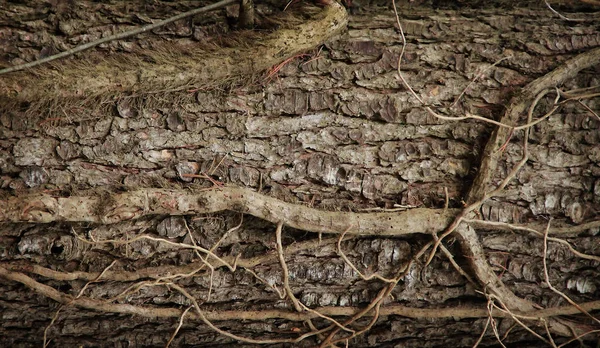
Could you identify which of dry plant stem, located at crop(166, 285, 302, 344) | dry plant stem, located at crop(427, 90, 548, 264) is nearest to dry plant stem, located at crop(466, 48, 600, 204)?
Answer: dry plant stem, located at crop(427, 90, 548, 264)

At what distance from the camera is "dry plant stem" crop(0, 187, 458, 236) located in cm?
151

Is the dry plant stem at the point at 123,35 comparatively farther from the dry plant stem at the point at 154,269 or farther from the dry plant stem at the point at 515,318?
the dry plant stem at the point at 515,318

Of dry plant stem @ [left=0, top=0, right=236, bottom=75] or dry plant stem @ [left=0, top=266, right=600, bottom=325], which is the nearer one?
dry plant stem @ [left=0, top=0, right=236, bottom=75]

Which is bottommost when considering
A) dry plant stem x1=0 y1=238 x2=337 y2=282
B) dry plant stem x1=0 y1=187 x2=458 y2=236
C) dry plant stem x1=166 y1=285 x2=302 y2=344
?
dry plant stem x1=166 y1=285 x2=302 y2=344

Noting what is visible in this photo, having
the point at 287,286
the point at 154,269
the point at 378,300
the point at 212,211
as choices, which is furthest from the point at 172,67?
the point at 378,300

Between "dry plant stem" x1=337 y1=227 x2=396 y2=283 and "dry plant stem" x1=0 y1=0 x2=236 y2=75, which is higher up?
"dry plant stem" x1=0 y1=0 x2=236 y2=75

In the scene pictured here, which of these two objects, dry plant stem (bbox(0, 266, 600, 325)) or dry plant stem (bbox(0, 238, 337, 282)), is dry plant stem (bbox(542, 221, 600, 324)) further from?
dry plant stem (bbox(0, 238, 337, 282))

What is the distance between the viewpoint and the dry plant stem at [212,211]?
4.97 ft

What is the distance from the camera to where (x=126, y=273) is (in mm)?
1603

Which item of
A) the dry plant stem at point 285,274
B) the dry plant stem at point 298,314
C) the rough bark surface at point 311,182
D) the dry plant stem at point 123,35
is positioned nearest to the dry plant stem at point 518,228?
the rough bark surface at point 311,182

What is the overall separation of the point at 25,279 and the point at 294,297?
2.38 feet

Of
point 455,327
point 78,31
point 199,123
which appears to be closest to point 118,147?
point 199,123

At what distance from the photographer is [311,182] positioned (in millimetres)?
1624

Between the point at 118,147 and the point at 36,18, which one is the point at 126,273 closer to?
the point at 118,147
